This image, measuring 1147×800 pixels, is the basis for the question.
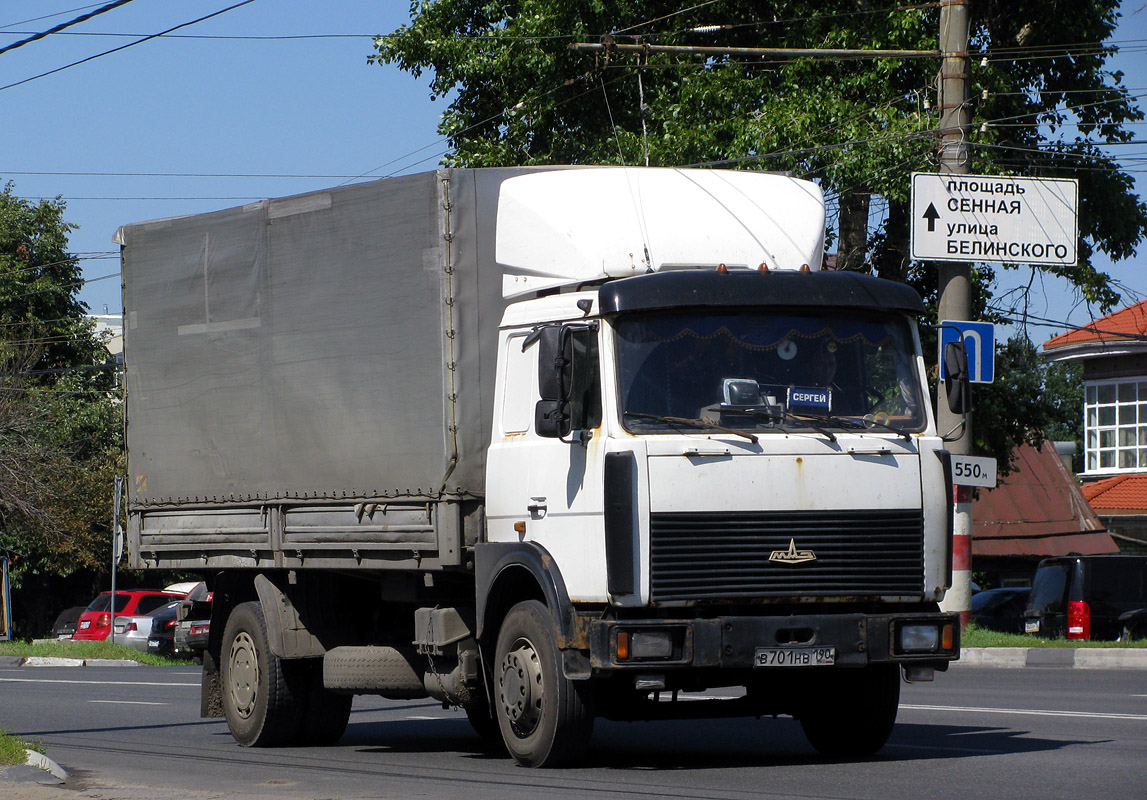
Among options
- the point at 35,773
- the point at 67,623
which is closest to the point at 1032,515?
the point at 67,623

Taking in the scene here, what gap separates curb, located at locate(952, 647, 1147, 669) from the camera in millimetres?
19688

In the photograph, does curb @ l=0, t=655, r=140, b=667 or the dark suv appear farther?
curb @ l=0, t=655, r=140, b=667

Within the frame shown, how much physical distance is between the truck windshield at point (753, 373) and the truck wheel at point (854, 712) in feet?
5.38

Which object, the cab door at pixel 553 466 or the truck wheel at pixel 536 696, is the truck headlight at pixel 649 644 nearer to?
the cab door at pixel 553 466

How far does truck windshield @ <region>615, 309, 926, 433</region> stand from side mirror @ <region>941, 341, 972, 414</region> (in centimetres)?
44

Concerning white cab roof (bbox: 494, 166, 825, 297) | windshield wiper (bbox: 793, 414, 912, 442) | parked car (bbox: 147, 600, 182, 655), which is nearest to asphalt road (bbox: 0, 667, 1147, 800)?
windshield wiper (bbox: 793, 414, 912, 442)

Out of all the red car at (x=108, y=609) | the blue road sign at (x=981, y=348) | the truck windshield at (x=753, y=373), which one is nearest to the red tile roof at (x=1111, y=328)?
the red car at (x=108, y=609)

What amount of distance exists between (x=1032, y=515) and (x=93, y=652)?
25.2 meters

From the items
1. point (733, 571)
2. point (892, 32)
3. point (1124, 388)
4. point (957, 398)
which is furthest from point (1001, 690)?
point (1124, 388)

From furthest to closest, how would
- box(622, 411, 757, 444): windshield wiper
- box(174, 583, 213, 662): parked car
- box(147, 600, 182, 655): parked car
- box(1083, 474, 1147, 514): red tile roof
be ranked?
1. box(1083, 474, 1147, 514): red tile roof
2. box(147, 600, 182, 655): parked car
3. box(174, 583, 213, 662): parked car
4. box(622, 411, 757, 444): windshield wiper

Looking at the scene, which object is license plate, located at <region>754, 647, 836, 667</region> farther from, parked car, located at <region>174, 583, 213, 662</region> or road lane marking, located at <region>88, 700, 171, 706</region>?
road lane marking, located at <region>88, 700, 171, 706</region>

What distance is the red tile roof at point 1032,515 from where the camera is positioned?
42531 mm

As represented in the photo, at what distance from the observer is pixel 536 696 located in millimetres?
9227

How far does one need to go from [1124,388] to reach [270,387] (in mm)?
33256
